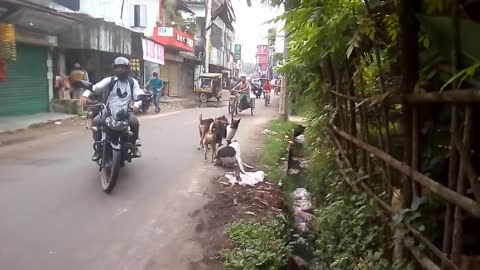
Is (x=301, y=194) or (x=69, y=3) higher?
(x=69, y=3)

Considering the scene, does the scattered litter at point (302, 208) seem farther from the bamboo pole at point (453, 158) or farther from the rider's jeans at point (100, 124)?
the bamboo pole at point (453, 158)

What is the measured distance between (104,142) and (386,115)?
4.16 meters

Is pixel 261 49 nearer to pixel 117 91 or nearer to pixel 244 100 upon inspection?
pixel 244 100

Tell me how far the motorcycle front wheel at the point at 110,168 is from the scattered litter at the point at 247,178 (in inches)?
69.6

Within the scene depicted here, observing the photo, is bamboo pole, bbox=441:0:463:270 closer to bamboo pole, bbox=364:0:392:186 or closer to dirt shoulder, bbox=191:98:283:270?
bamboo pole, bbox=364:0:392:186

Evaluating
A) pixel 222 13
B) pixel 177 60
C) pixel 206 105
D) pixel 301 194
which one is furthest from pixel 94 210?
pixel 222 13

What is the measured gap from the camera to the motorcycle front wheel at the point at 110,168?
6332 millimetres

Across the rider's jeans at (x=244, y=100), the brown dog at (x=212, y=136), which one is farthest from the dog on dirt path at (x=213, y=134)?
the rider's jeans at (x=244, y=100)

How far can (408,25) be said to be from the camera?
297 centimetres

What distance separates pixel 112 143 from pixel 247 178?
210 cm

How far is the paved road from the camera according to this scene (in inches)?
174

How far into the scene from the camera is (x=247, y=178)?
740 centimetres

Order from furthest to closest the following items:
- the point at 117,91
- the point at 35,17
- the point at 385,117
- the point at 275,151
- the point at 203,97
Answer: the point at 203,97 → the point at 35,17 → the point at 275,151 → the point at 117,91 → the point at 385,117

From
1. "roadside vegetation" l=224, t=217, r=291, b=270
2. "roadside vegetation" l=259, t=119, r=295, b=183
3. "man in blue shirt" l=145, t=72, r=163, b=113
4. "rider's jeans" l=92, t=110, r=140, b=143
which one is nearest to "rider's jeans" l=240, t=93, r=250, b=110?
"man in blue shirt" l=145, t=72, r=163, b=113
